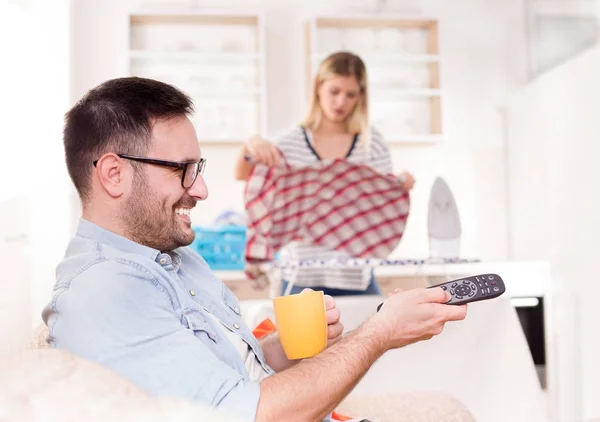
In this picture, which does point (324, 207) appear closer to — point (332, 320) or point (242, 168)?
point (242, 168)

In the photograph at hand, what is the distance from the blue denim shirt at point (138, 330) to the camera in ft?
2.55

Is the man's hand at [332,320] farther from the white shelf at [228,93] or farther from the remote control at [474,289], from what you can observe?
the white shelf at [228,93]

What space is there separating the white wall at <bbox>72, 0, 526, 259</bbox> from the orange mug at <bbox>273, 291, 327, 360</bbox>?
280cm

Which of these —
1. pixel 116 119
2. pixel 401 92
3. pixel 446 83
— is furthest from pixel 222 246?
pixel 116 119

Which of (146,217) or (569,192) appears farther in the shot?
(569,192)

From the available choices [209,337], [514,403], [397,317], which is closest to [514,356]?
[514,403]

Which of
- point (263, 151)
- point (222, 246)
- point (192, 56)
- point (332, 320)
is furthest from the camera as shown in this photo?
point (192, 56)

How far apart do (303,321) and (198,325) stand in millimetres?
152

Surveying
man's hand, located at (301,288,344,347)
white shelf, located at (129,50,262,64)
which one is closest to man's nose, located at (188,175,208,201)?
man's hand, located at (301,288,344,347)

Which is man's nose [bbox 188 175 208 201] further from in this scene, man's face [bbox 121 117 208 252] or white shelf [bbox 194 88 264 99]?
white shelf [bbox 194 88 264 99]

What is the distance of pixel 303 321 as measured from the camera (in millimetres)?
978

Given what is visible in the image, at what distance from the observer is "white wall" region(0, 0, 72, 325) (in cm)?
223

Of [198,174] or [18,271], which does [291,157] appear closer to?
[18,271]

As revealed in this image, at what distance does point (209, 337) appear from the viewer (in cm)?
92
